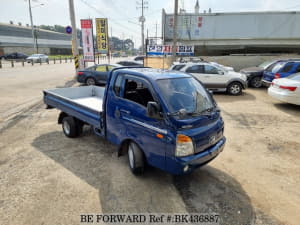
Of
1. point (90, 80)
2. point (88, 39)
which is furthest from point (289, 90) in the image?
point (88, 39)

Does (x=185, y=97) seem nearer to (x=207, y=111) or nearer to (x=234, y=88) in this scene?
(x=207, y=111)

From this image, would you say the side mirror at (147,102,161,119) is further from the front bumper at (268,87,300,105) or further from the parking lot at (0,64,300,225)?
the front bumper at (268,87,300,105)

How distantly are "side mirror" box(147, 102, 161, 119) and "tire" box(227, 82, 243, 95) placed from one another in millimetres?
8799

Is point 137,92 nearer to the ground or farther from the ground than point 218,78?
farther from the ground

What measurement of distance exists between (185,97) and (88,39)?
14.1 metres

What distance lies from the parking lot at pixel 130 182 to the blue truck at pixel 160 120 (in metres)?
0.50

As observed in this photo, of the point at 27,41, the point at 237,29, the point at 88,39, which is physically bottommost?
the point at 88,39

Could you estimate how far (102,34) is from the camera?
56.6ft

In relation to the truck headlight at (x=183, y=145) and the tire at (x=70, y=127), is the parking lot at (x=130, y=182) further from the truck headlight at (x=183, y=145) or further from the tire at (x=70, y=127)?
the truck headlight at (x=183, y=145)

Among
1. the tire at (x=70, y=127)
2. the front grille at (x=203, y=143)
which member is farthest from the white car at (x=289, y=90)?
the tire at (x=70, y=127)

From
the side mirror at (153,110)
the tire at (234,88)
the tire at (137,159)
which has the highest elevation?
the side mirror at (153,110)

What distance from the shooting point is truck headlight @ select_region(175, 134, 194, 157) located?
278cm

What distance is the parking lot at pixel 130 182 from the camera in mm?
2797

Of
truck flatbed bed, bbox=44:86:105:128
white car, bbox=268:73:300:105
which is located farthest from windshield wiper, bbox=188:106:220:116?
white car, bbox=268:73:300:105
